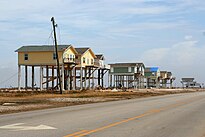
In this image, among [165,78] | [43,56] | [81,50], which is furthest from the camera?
[165,78]

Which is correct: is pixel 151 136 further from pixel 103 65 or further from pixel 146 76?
pixel 146 76

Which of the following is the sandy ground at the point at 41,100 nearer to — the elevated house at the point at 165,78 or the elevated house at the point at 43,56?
the elevated house at the point at 43,56

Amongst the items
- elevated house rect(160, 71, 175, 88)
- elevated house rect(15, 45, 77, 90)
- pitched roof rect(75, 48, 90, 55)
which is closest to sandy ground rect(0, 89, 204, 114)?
elevated house rect(15, 45, 77, 90)

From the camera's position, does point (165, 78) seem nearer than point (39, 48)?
No

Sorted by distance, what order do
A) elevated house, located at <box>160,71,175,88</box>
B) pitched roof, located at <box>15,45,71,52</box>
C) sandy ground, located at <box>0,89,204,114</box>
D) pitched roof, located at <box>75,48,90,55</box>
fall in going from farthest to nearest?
1. elevated house, located at <box>160,71,175,88</box>
2. pitched roof, located at <box>75,48,90,55</box>
3. pitched roof, located at <box>15,45,71,52</box>
4. sandy ground, located at <box>0,89,204,114</box>

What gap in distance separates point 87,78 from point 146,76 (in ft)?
172

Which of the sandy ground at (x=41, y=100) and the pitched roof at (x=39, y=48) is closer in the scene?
the sandy ground at (x=41, y=100)

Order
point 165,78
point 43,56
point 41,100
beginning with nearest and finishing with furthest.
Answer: point 41,100
point 43,56
point 165,78

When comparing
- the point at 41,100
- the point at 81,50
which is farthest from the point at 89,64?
the point at 41,100

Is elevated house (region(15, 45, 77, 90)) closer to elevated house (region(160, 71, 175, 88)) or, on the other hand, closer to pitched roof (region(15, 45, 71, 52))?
pitched roof (region(15, 45, 71, 52))

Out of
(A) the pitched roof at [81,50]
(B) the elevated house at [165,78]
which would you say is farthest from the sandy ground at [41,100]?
(B) the elevated house at [165,78]

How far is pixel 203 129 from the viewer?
1493cm

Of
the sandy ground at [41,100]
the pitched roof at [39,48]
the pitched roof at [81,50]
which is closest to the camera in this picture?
the sandy ground at [41,100]

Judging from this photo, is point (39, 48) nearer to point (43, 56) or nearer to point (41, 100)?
point (43, 56)
